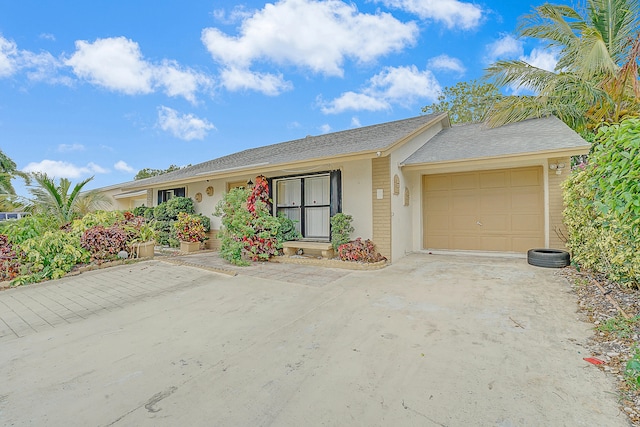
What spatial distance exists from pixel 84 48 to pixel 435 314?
43.3 ft

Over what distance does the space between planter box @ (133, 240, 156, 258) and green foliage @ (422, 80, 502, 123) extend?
21.4 m

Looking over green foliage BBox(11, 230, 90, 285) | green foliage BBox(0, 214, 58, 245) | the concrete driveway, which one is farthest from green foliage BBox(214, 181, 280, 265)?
green foliage BBox(0, 214, 58, 245)

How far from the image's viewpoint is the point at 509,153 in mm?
6324

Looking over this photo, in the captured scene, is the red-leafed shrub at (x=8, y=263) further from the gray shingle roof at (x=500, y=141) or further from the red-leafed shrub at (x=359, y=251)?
the gray shingle roof at (x=500, y=141)

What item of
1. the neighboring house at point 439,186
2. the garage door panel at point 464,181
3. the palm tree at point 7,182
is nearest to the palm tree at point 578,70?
the neighboring house at point 439,186

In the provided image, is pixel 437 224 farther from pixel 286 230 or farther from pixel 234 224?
pixel 234 224

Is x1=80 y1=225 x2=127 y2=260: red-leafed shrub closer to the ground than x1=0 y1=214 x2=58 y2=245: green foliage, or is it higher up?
closer to the ground

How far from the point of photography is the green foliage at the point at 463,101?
72.1 ft

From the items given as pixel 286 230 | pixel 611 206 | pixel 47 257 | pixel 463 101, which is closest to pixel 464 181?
pixel 286 230

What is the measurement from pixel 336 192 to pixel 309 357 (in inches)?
214

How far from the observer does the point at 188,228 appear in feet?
34.3

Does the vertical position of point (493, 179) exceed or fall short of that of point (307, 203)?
it exceeds it

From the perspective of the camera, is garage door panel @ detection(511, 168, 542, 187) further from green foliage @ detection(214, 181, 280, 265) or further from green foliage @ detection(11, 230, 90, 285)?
green foliage @ detection(11, 230, 90, 285)

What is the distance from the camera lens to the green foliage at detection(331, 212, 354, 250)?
7387 mm
